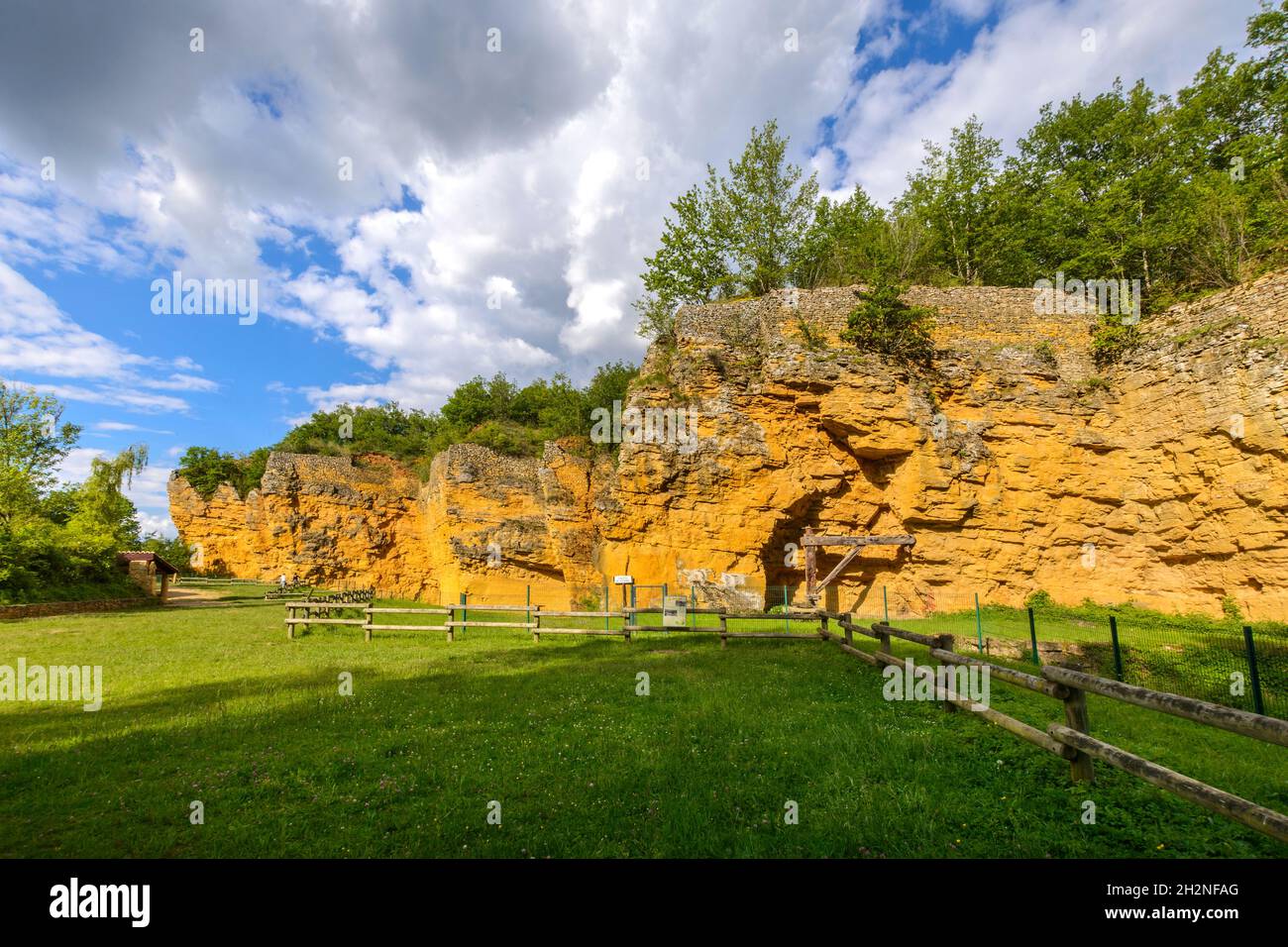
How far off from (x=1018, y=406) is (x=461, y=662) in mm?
24084

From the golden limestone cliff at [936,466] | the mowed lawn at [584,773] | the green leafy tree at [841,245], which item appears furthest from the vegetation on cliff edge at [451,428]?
the mowed lawn at [584,773]

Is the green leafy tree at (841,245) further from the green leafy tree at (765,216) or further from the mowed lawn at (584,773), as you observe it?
the mowed lawn at (584,773)

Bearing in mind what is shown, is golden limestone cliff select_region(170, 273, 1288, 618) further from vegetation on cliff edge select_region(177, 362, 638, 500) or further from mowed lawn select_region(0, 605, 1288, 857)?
mowed lawn select_region(0, 605, 1288, 857)

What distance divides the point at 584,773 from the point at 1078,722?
5.05m

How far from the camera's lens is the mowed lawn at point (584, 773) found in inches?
157

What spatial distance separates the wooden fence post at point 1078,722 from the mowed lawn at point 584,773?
0.14 meters

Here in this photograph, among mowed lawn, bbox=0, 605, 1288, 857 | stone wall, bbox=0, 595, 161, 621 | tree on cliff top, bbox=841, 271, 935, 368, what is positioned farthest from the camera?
tree on cliff top, bbox=841, 271, 935, 368

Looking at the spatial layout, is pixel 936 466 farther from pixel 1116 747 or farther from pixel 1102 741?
pixel 1116 747

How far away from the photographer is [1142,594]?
64.0ft

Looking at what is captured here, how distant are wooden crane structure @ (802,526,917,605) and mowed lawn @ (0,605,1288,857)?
11.9 meters

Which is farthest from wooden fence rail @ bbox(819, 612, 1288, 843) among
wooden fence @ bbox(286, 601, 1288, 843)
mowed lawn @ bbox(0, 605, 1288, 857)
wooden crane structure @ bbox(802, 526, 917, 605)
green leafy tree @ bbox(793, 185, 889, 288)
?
green leafy tree @ bbox(793, 185, 889, 288)

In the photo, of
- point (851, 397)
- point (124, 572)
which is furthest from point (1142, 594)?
point (124, 572)

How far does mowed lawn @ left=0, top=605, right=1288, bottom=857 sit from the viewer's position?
13.1 feet
